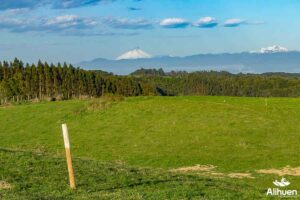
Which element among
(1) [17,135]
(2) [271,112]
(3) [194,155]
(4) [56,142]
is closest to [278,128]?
(2) [271,112]

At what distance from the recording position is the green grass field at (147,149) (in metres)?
14.0

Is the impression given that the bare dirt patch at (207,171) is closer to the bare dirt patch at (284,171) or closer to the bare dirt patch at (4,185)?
the bare dirt patch at (284,171)

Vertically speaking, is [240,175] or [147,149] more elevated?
[147,149]

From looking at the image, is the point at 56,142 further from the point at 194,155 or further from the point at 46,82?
the point at 46,82

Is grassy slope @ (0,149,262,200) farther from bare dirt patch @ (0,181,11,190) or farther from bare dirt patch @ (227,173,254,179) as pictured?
bare dirt patch @ (227,173,254,179)

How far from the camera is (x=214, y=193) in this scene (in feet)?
43.5

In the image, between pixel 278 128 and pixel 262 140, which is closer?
pixel 262 140

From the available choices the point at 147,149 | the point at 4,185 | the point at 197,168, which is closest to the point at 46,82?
the point at 147,149

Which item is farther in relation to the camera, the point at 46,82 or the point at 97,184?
the point at 46,82

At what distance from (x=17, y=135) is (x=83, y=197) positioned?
31.0 metres

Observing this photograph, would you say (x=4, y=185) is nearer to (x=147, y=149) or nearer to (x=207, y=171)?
(x=207, y=171)

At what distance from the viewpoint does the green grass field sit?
13983 mm

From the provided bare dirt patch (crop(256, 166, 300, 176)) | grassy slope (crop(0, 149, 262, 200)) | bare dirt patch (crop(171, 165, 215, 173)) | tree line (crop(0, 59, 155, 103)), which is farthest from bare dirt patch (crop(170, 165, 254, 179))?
tree line (crop(0, 59, 155, 103))

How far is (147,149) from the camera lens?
3266 centimetres
